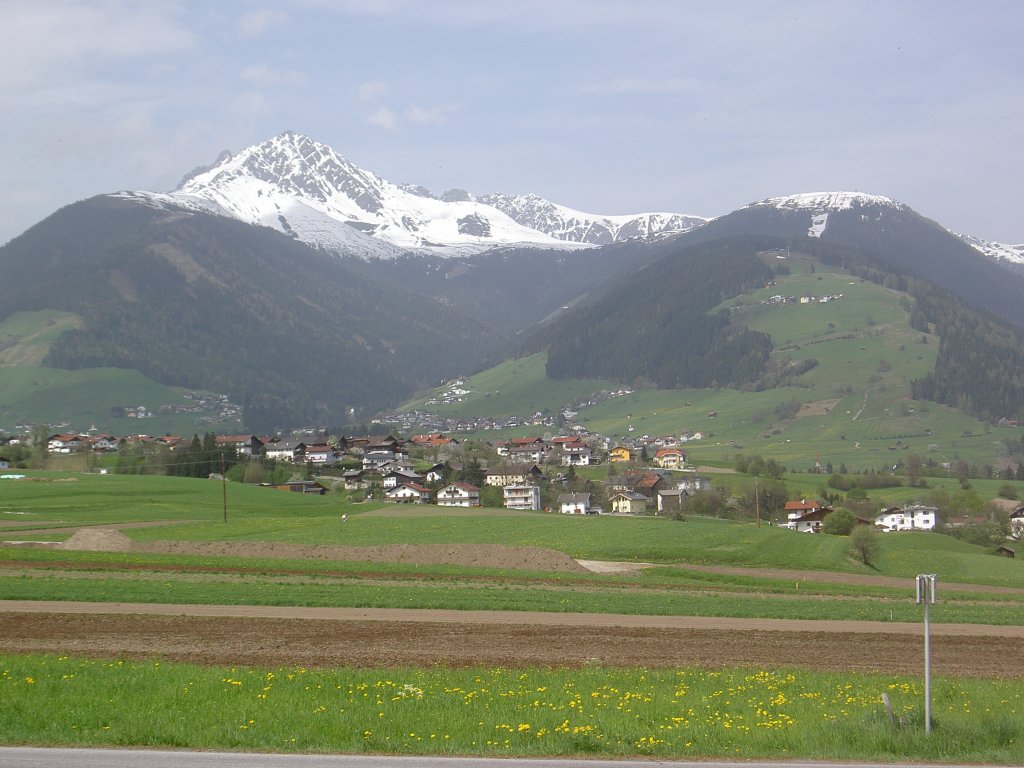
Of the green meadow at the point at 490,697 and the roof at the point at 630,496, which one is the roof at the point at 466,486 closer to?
the roof at the point at 630,496

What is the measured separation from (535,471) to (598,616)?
12985 centimetres

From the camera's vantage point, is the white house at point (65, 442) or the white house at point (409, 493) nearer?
the white house at point (409, 493)

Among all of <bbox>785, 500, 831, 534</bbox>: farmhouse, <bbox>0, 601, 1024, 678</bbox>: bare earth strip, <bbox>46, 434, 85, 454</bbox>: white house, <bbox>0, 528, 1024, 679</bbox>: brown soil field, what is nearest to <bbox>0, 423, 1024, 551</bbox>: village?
<bbox>785, 500, 831, 534</bbox>: farmhouse

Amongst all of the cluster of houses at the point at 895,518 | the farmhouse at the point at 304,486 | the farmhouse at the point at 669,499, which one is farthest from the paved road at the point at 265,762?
the farmhouse at the point at 304,486

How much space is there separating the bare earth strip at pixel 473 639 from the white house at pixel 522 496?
368ft

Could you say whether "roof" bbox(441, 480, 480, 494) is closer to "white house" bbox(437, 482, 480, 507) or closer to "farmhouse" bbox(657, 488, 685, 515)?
"white house" bbox(437, 482, 480, 507)

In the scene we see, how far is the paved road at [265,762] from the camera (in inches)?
571

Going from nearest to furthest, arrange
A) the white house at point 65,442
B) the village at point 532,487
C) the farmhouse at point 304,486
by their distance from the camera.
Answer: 1. the village at point 532,487
2. the farmhouse at point 304,486
3. the white house at point 65,442

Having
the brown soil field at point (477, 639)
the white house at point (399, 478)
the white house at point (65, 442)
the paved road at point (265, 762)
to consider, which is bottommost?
the white house at point (399, 478)

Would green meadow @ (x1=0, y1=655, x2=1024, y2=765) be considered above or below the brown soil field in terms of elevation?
above

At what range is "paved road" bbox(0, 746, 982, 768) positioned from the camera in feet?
47.5

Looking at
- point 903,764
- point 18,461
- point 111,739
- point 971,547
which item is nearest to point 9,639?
point 111,739

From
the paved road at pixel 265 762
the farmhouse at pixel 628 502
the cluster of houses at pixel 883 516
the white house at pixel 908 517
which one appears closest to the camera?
the paved road at pixel 265 762

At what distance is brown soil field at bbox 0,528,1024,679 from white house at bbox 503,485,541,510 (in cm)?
11193
